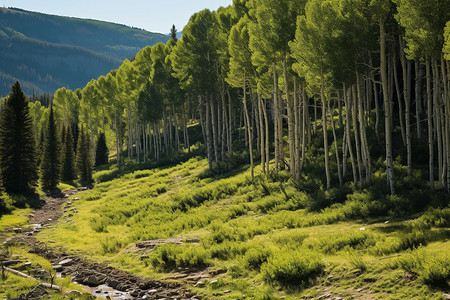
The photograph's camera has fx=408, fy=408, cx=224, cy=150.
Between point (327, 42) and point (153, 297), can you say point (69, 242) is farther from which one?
point (327, 42)

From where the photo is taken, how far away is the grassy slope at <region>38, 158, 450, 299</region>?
32.2 ft

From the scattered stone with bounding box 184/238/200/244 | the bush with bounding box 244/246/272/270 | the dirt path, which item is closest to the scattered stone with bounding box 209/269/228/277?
the bush with bounding box 244/246/272/270

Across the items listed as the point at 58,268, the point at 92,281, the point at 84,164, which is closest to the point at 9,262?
the point at 58,268

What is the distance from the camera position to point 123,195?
1417 inches

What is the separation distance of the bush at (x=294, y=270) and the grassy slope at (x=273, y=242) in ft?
0.09

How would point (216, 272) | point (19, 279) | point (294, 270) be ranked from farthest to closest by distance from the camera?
point (216, 272)
point (19, 279)
point (294, 270)

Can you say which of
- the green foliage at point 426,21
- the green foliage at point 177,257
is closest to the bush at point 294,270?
the green foliage at point 177,257

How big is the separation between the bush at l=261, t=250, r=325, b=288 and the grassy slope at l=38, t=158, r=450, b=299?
28 millimetres

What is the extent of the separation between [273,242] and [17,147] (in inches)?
1212

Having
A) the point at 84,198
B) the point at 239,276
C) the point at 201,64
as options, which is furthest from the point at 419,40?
the point at 84,198

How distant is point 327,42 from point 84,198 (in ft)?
91.2

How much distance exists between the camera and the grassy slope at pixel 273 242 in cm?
982

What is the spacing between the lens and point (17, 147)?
37344 millimetres

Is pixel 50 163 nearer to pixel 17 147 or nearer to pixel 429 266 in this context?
pixel 17 147
